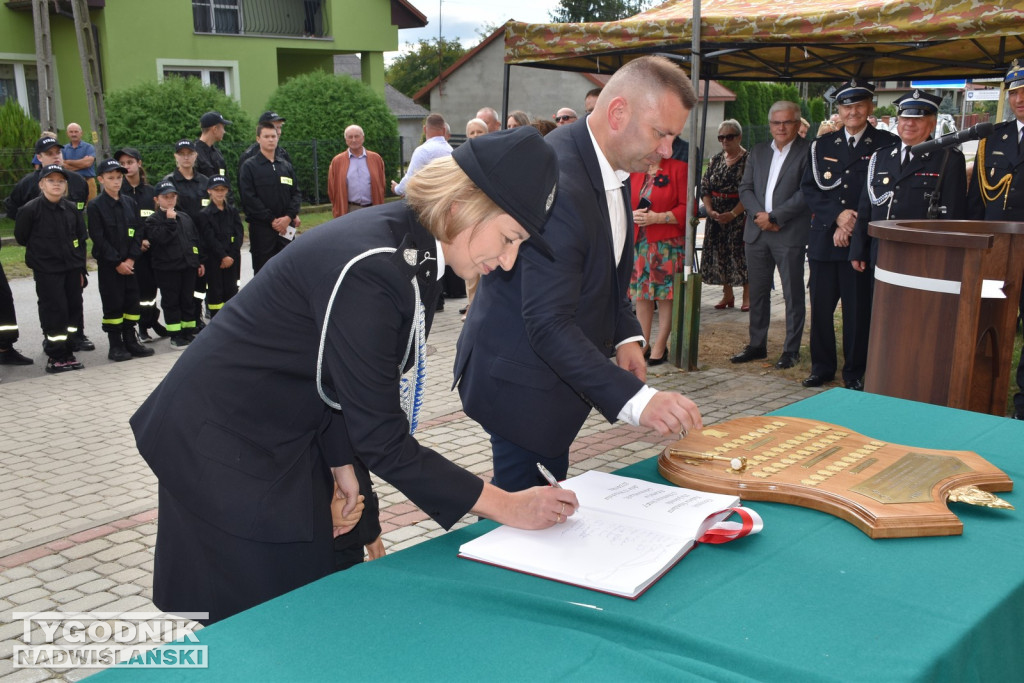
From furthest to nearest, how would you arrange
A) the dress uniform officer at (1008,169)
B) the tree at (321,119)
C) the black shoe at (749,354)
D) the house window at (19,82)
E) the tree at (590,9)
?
the tree at (590,9) → the house window at (19,82) → the tree at (321,119) → the black shoe at (749,354) → the dress uniform officer at (1008,169)

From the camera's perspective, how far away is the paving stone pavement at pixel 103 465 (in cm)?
383

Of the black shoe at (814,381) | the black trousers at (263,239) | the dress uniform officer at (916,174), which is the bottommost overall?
the black shoe at (814,381)

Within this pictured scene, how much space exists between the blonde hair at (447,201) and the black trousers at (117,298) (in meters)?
6.95

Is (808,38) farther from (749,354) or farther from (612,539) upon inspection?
(612,539)

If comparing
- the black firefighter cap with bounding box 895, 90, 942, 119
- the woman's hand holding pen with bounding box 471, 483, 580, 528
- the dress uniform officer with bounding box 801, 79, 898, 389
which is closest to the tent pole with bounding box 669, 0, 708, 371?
the dress uniform officer with bounding box 801, 79, 898, 389

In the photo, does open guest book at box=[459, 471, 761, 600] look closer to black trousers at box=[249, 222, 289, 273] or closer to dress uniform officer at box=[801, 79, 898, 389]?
dress uniform officer at box=[801, 79, 898, 389]

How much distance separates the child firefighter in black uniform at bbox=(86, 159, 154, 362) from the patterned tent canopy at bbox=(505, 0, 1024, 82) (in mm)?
3660

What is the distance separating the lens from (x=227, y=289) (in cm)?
946

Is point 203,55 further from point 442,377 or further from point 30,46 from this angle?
point 442,377

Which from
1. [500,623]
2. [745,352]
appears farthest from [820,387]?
[500,623]

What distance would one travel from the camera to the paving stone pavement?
12.6ft

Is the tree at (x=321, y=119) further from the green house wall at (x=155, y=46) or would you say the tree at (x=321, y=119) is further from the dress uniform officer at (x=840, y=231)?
the dress uniform officer at (x=840, y=231)

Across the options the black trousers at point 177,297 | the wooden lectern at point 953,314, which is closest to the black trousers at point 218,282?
the black trousers at point 177,297

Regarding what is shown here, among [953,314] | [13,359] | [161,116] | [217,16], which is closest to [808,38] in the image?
[953,314]
